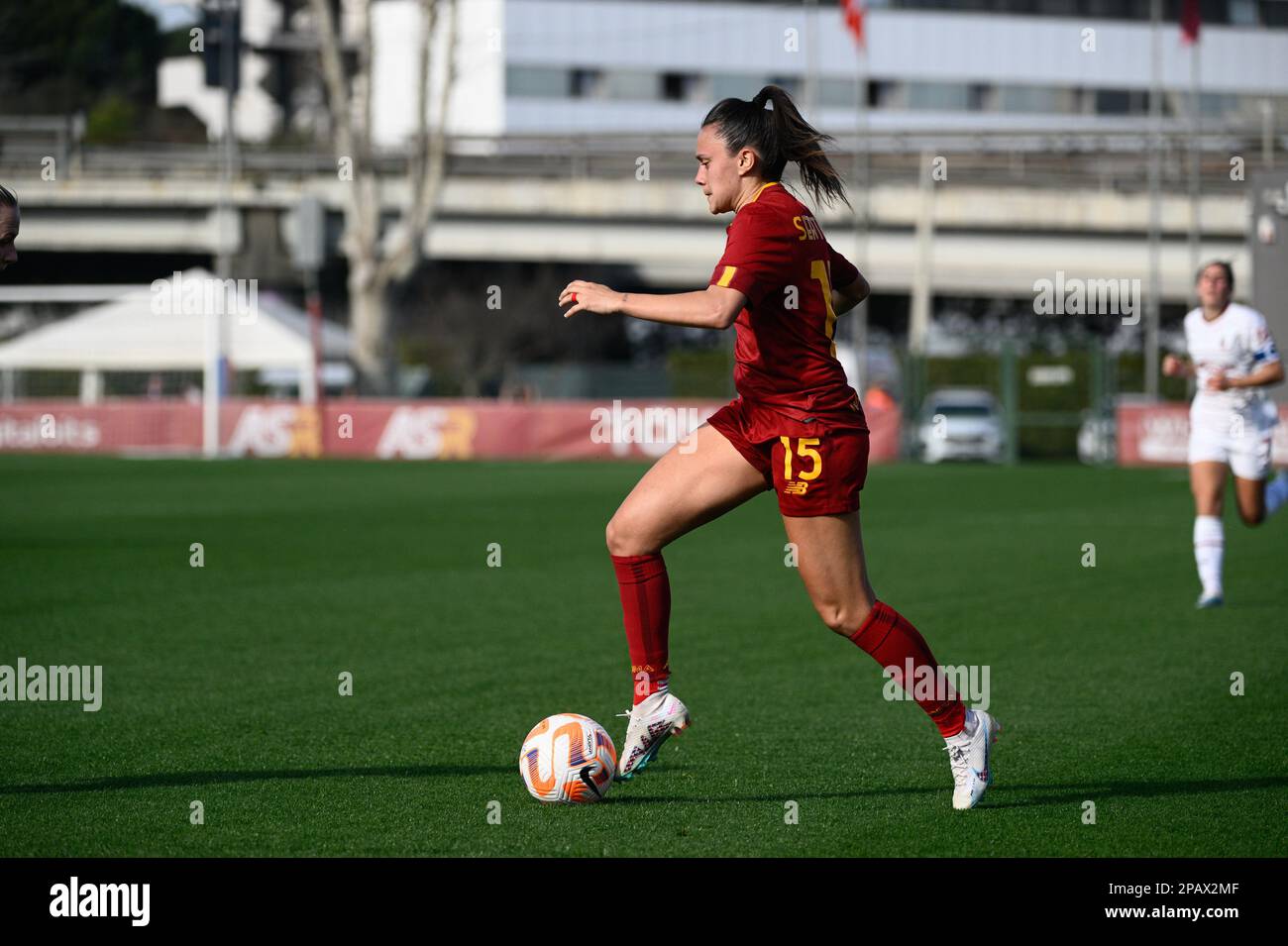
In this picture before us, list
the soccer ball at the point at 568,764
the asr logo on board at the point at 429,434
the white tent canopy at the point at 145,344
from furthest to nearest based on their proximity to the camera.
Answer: the white tent canopy at the point at 145,344 → the asr logo on board at the point at 429,434 → the soccer ball at the point at 568,764

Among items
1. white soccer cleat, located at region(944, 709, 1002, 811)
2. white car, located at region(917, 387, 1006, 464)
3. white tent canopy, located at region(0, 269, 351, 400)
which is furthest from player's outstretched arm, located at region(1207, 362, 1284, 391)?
white tent canopy, located at region(0, 269, 351, 400)

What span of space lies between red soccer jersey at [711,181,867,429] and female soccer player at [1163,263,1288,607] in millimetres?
7138

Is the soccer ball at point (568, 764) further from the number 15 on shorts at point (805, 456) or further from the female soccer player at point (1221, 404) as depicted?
the female soccer player at point (1221, 404)

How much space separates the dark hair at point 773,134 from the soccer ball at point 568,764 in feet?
6.66

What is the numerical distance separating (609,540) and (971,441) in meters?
34.6

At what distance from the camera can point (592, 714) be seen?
815 centimetres

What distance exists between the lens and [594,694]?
8750mm

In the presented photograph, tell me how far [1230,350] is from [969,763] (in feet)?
24.2

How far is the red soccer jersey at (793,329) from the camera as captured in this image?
19.4 ft

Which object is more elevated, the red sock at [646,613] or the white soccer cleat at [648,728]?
the red sock at [646,613]

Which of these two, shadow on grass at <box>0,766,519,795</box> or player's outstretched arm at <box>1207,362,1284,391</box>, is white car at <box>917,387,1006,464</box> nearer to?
player's outstretched arm at <box>1207,362,1284,391</box>

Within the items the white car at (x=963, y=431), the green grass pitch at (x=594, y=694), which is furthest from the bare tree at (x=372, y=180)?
the green grass pitch at (x=594, y=694)

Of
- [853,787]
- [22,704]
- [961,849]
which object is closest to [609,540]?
[853,787]
